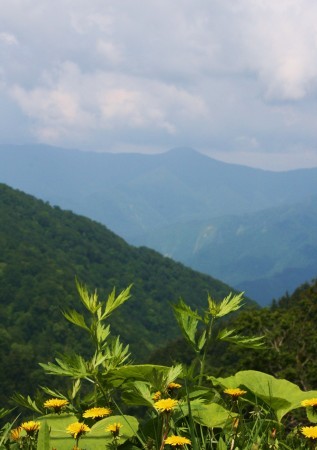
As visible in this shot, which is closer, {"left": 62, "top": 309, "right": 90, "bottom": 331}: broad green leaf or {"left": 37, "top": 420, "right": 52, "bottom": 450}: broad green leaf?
{"left": 37, "top": 420, "right": 52, "bottom": 450}: broad green leaf

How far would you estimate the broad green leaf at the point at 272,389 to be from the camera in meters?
2.23

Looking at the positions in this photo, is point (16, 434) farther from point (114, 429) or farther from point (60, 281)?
point (60, 281)

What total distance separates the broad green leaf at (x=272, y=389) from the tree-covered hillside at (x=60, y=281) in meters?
92.6

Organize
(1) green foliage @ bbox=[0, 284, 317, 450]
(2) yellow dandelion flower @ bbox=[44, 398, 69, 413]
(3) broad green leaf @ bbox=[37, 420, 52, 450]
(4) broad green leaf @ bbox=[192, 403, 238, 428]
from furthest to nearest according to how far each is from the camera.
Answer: (4) broad green leaf @ bbox=[192, 403, 238, 428]
(2) yellow dandelion flower @ bbox=[44, 398, 69, 413]
(1) green foliage @ bbox=[0, 284, 317, 450]
(3) broad green leaf @ bbox=[37, 420, 52, 450]

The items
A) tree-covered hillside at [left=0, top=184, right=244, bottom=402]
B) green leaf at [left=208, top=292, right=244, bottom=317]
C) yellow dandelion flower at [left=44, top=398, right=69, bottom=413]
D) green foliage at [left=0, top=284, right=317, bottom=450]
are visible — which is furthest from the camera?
tree-covered hillside at [left=0, top=184, right=244, bottom=402]

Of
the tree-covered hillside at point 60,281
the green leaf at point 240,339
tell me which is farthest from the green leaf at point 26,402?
the tree-covered hillside at point 60,281

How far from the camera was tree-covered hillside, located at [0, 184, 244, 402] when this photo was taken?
364ft

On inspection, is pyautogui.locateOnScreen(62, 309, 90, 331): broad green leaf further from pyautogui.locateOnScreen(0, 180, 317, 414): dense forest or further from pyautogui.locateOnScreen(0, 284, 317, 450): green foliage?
pyautogui.locateOnScreen(0, 180, 317, 414): dense forest

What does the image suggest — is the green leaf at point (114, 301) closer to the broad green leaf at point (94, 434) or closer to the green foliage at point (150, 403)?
the green foliage at point (150, 403)

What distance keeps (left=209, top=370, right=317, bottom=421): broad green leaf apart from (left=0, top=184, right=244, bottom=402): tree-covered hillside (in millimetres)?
92563

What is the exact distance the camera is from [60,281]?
13162cm

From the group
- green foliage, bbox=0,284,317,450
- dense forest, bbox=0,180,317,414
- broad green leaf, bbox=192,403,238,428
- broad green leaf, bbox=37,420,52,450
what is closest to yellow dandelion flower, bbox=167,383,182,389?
green foliage, bbox=0,284,317,450

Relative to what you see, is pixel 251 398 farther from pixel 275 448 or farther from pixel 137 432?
pixel 137 432

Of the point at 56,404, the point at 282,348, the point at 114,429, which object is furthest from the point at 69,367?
the point at 282,348
